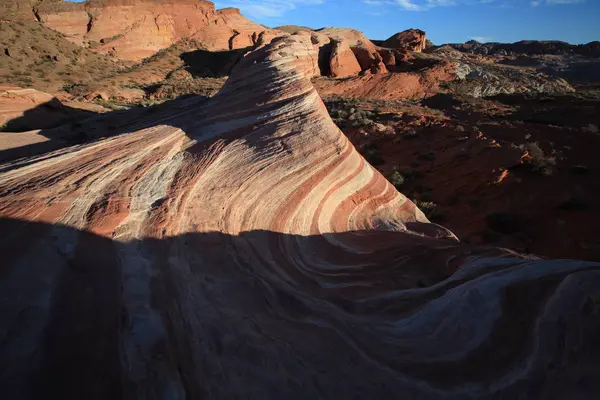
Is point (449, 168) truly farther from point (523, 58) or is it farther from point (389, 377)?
point (523, 58)

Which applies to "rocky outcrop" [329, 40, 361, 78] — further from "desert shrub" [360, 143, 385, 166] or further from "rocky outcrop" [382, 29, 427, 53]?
"desert shrub" [360, 143, 385, 166]

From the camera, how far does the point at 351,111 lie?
21.2 metres

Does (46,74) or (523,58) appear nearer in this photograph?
(46,74)

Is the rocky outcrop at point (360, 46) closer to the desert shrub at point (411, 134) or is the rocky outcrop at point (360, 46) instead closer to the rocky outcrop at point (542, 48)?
the desert shrub at point (411, 134)

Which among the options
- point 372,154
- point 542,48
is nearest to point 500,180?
point 372,154

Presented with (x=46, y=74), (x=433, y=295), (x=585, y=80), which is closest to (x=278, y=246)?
(x=433, y=295)

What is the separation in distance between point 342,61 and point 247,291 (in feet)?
129

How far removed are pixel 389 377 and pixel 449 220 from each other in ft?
28.2

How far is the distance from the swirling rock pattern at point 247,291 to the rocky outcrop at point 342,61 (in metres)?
34.9

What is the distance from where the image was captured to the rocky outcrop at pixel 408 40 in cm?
5509

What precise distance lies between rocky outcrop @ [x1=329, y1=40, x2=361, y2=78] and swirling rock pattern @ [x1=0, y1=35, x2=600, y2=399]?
34923mm

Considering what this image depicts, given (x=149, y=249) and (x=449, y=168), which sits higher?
(x=149, y=249)

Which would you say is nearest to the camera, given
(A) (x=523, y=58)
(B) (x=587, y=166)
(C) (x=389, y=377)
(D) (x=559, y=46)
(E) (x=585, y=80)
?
(C) (x=389, y=377)

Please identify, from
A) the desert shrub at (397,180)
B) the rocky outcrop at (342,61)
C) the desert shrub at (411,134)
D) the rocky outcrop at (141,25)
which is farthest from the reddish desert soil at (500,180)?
the rocky outcrop at (141,25)
